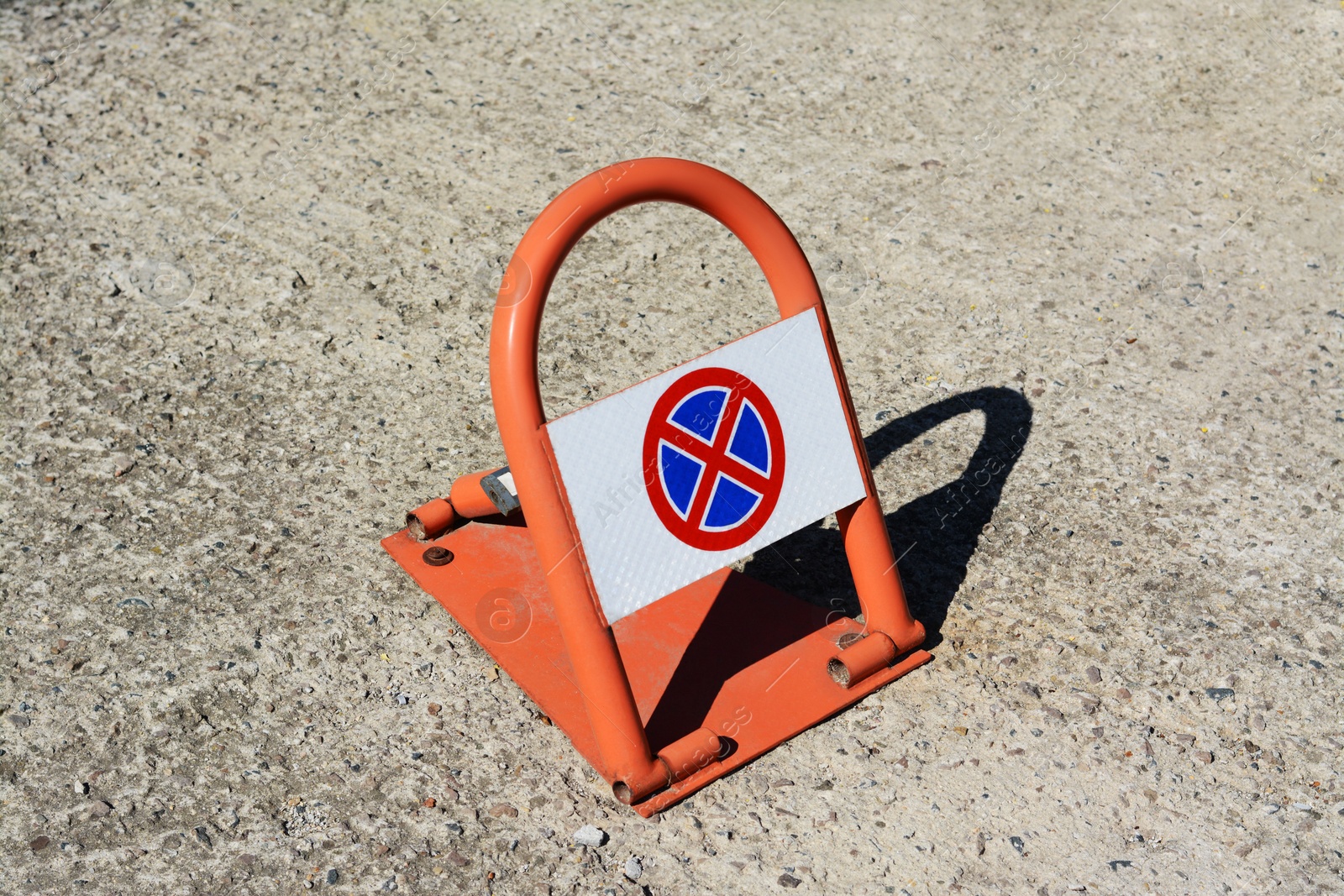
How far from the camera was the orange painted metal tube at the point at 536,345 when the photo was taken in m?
2.47

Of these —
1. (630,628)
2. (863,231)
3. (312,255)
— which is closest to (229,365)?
(312,255)

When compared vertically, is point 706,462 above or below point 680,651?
above

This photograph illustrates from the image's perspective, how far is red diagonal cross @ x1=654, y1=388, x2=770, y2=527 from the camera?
261 cm

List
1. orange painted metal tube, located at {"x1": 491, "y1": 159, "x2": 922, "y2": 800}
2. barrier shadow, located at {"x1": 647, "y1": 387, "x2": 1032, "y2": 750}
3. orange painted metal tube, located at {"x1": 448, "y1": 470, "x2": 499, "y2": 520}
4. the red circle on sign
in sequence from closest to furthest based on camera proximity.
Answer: orange painted metal tube, located at {"x1": 491, "y1": 159, "x2": 922, "y2": 800}
the red circle on sign
barrier shadow, located at {"x1": 647, "y1": 387, "x2": 1032, "y2": 750}
orange painted metal tube, located at {"x1": 448, "y1": 470, "x2": 499, "y2": 520}

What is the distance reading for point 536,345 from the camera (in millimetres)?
2453

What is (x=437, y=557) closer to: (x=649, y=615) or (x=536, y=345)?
(x=649, y=615)

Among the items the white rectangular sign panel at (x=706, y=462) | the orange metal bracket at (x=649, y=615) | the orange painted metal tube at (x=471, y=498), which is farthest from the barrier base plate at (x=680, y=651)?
the white rectangular sign panel at (x=706, y=462)

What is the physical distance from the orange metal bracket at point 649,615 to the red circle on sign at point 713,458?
0.24 meters

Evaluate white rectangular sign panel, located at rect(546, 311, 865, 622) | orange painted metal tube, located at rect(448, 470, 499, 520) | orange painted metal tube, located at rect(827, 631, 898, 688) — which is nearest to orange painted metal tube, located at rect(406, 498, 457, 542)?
orange painted metal tube, located at rect(448, 470, 499, 520)

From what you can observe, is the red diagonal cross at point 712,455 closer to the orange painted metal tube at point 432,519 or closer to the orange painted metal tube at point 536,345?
the orange painted metal tube at point 536,345

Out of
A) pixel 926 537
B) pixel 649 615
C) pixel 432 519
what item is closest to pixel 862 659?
pixel 649 615

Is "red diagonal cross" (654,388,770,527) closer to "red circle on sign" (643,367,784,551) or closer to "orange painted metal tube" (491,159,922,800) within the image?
"red circle on sign" (643,367,784,551)

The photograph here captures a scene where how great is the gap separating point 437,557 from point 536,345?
3.61 feet

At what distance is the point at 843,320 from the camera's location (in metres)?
4.39
